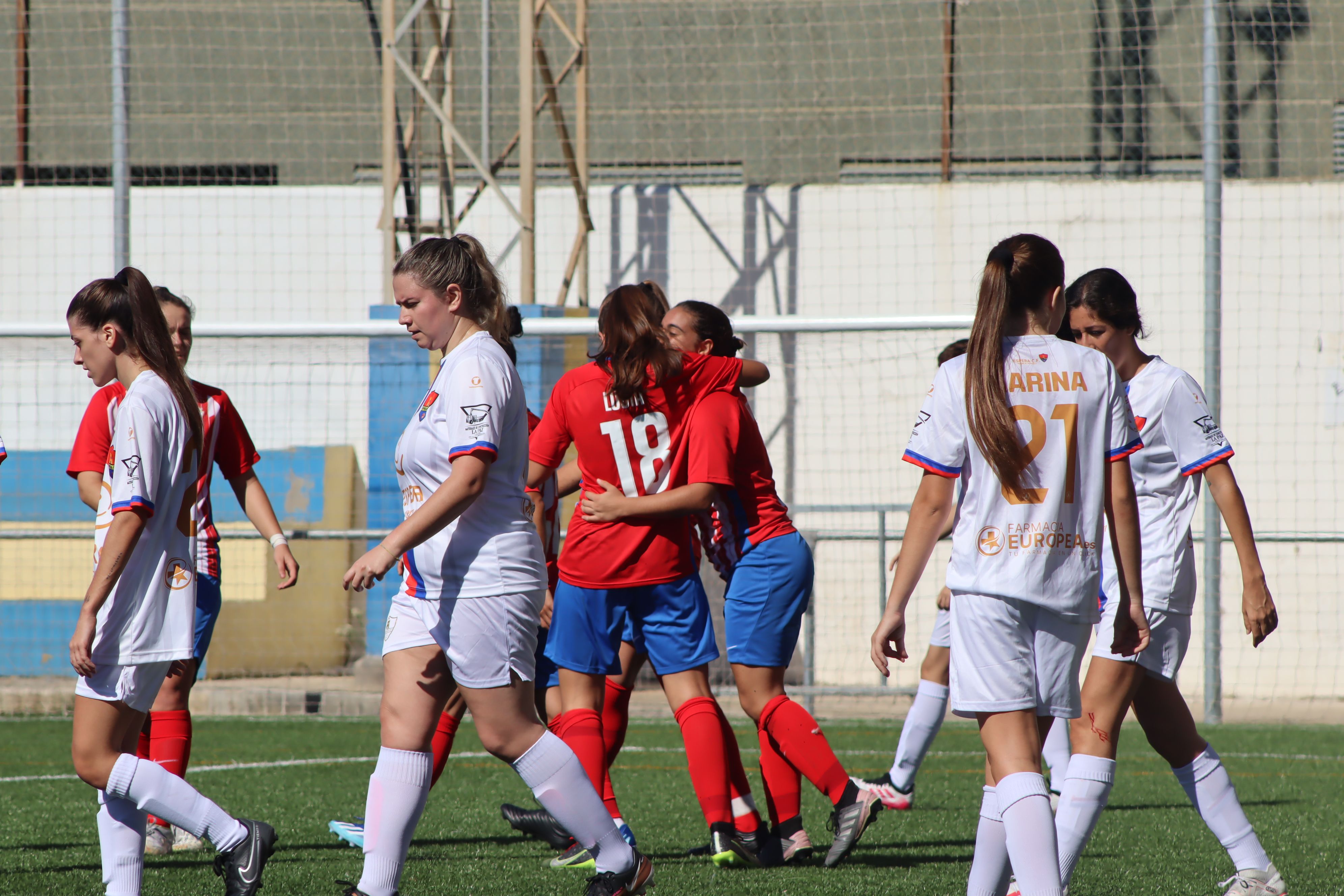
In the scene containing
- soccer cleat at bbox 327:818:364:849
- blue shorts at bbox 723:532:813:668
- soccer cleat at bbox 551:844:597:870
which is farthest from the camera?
soccer cleat at bbox 327:818:364:849

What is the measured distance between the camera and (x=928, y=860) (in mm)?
4777

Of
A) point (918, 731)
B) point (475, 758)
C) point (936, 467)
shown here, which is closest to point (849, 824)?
point (918, 731)

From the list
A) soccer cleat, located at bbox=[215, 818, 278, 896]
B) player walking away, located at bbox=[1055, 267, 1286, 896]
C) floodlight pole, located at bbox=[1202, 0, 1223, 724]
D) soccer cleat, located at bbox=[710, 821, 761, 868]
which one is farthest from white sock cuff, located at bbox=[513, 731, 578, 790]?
floodlight pole, located at bbox=[1202, 0, 1223, 724]

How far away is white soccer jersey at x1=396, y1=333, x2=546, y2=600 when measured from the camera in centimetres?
344

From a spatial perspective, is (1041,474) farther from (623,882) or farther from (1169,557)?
(623,882)

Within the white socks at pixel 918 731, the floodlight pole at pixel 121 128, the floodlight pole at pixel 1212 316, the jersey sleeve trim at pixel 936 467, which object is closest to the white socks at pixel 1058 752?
→ the white socks at pixel 918 731

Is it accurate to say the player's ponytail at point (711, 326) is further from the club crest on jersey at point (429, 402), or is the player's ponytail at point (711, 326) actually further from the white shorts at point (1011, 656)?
the white shorts at point (1011, 656)

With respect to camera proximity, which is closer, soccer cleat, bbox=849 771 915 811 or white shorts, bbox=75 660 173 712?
white shorts, bbox=75 660 173 712

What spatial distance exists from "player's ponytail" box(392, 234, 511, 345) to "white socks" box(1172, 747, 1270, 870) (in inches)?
88.1

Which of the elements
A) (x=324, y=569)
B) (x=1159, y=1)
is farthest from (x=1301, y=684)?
(x=324, y=569)

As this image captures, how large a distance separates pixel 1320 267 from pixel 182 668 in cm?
1013

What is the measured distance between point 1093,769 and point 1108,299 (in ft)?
4.09

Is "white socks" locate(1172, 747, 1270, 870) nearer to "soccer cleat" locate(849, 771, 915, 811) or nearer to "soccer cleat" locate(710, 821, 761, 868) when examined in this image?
"soccer cleat" locate(710, 821, 761, 868)

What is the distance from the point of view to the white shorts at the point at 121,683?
3.47 metres
